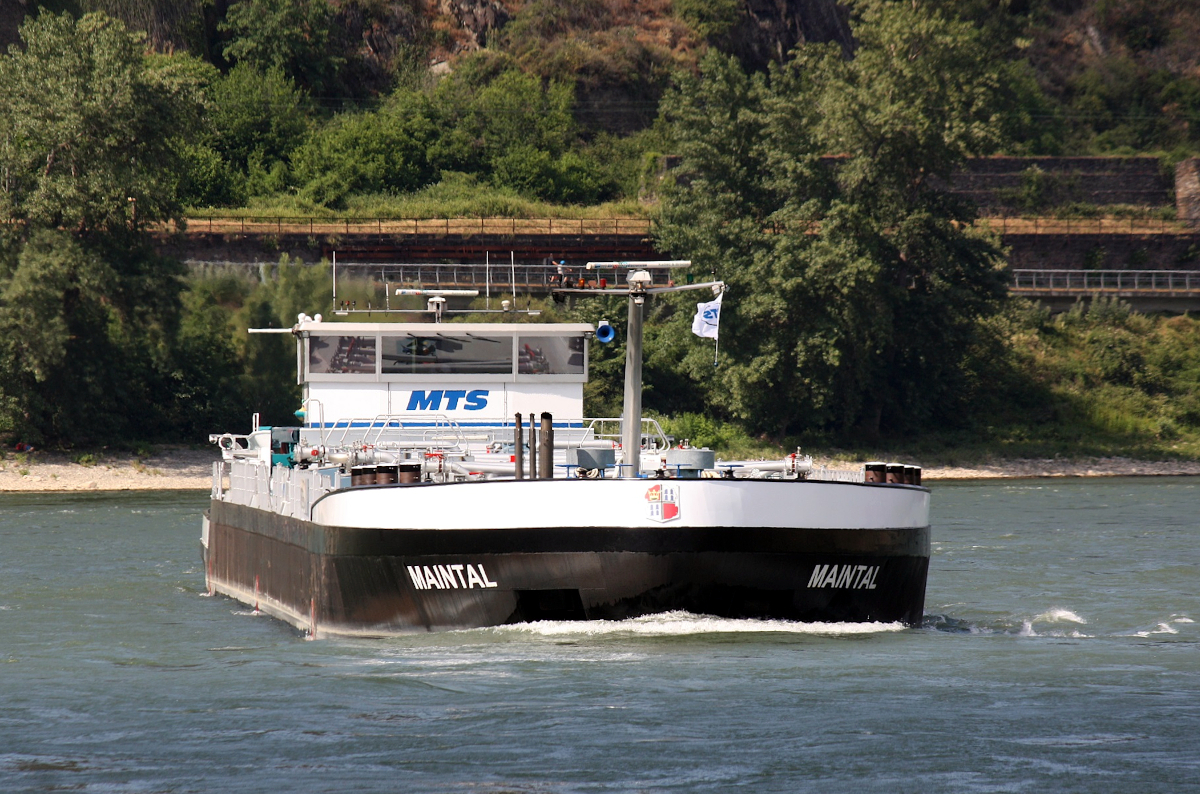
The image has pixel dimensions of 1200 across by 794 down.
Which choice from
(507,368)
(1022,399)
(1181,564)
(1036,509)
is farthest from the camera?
(1022,399)

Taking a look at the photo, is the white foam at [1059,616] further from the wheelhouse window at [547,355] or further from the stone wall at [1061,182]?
the stone wall at [1061,182]

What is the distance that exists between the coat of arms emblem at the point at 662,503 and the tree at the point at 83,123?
137ft

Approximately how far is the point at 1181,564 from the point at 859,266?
1183 inches

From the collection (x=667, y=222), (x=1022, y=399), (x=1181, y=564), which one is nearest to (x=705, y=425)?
(x=667, y=222)

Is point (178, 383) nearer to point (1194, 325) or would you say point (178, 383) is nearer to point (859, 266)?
point (859, 266)

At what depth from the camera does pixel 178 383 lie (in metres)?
61.2

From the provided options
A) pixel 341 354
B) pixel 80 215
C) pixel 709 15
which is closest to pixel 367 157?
pixel 709 15

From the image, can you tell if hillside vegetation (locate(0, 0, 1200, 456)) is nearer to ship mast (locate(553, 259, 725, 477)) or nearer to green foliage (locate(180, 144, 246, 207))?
green foliage (locate(180, 144, 246, 207))

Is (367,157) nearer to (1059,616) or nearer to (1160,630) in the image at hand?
(1059,616)

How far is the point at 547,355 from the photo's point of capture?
79.4 feet

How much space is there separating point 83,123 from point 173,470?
13.1m

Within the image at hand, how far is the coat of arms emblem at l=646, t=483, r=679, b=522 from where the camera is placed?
16.6m

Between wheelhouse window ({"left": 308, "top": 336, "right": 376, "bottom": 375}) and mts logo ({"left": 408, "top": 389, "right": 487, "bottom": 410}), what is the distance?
924mm

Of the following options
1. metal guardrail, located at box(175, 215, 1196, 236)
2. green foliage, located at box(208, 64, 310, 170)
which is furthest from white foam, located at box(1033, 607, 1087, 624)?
green foliage, located at box(208, 64, 310, 170)
